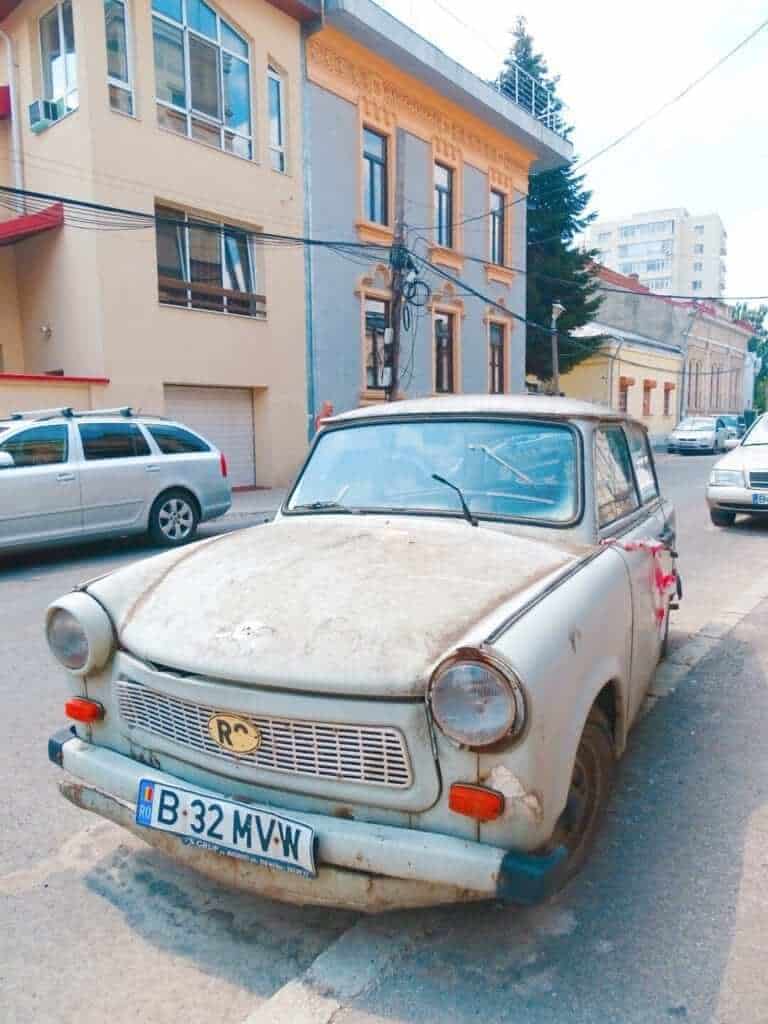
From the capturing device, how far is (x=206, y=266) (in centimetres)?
1500

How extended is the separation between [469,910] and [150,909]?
104 centimetres

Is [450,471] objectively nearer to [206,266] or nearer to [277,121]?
[206,266]

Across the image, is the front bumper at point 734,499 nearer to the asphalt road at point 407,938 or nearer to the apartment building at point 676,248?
the asphalt road at point 407,938

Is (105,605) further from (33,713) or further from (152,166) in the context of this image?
(152,166)

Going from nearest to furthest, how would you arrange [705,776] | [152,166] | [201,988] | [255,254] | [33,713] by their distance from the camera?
[201,988], [705,776], [33,713], [152,166], [255,254]

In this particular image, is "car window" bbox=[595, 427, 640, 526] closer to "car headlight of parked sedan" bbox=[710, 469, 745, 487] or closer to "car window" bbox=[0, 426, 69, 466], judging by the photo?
"car window" bbox=[0, 426, 69, 466]

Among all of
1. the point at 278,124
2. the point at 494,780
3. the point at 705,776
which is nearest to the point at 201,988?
the point at 494,780

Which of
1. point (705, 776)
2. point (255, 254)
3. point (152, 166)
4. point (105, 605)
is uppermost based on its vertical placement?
point (152, 166)

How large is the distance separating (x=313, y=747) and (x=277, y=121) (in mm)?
16654

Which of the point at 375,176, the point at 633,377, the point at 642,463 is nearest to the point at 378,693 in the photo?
the point at 642,463

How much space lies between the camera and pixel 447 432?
11.5 feet

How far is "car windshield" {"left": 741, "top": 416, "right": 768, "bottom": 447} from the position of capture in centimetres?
1071

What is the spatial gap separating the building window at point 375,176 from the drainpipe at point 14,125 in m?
7.48

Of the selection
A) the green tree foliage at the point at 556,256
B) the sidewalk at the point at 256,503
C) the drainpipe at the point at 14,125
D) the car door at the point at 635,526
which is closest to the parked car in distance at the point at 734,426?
the green tree foliage at the point at 556,256
